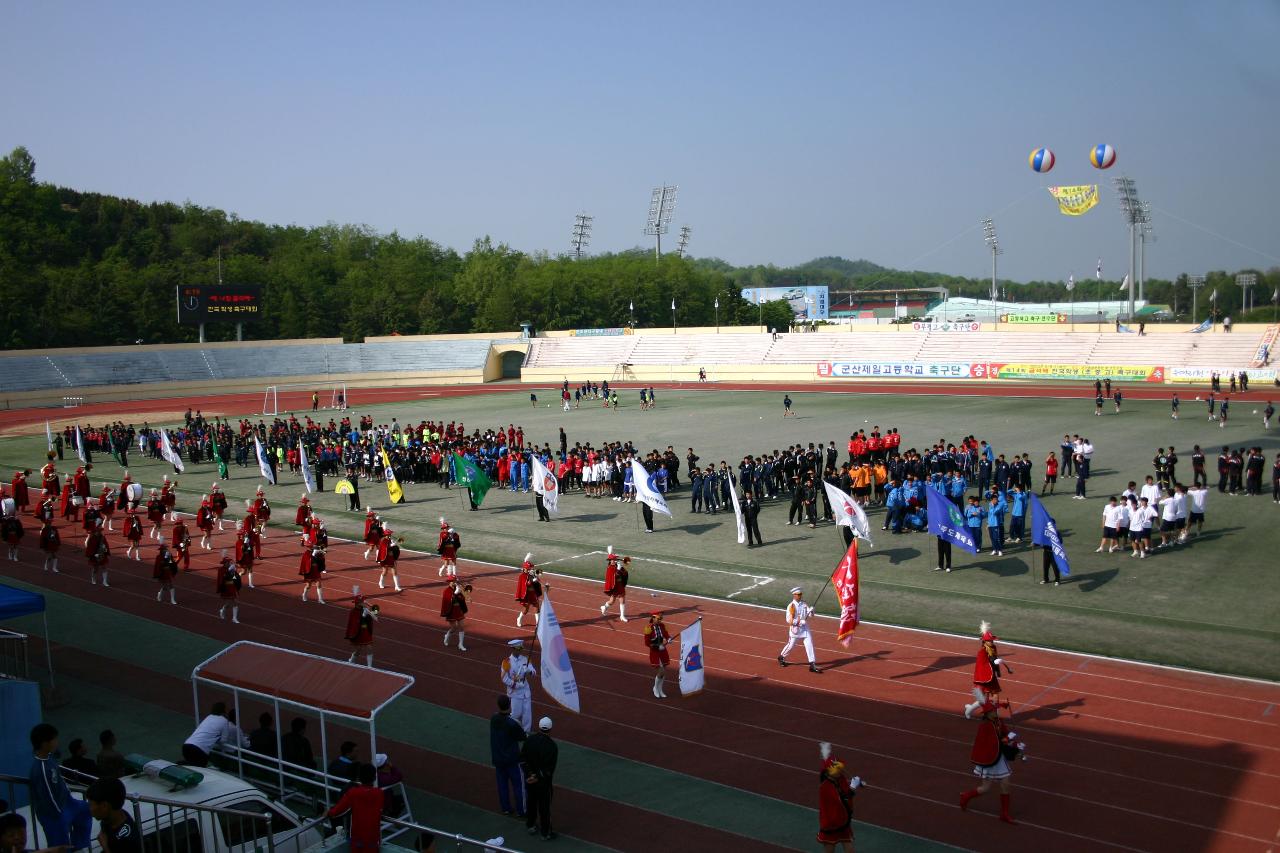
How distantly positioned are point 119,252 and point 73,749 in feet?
354

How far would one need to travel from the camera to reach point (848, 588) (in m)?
14.6

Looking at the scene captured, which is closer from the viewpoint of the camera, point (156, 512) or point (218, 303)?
point (156, 512)

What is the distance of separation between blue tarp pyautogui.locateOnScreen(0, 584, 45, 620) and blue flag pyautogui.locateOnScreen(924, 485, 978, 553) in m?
15.2

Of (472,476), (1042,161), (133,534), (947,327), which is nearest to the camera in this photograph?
(133,534)

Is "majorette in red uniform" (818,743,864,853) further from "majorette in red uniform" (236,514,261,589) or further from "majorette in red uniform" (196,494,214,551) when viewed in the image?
"majorette in red uniform" (196,494,214,551)

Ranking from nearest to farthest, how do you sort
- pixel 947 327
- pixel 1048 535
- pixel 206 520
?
pixel 1048 535 → pixel 206 520 → pixel 947 327

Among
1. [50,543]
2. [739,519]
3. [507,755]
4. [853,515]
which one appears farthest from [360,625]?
[50,543]

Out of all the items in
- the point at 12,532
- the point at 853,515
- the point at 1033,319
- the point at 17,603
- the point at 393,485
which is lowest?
the point at 12,532

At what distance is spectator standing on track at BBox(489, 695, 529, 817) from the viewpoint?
33.8ft

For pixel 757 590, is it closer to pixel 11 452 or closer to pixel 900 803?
pixel 900 803

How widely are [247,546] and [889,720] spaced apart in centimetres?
1372

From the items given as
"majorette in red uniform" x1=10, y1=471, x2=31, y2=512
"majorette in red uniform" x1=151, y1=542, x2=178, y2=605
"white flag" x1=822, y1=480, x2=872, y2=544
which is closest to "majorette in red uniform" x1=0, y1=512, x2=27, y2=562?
"majorette in red uniform" x1=10, y1=471, x2=31, y2=512

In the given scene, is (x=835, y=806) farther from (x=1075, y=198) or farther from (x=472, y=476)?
(x=1075, y=198)

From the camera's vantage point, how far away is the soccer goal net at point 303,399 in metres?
60.6
